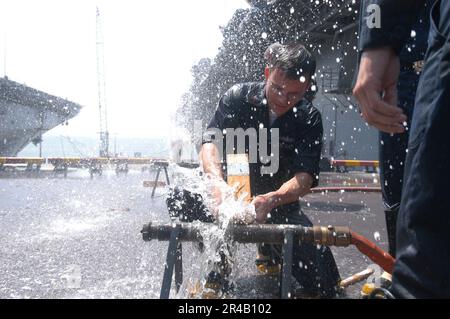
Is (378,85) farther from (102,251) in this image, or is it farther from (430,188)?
(102,251)

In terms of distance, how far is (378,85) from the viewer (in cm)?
113

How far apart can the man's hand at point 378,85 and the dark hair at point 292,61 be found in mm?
1196

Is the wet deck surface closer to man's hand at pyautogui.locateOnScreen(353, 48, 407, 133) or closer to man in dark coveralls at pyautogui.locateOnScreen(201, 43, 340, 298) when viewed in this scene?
man in dark coveralls at pyautogui.locateOnScreen(201, 43, 340, 298)

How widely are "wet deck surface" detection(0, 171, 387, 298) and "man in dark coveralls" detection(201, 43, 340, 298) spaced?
12.7 inches

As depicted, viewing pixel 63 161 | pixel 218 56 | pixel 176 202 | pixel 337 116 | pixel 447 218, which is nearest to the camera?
pixel 447 218

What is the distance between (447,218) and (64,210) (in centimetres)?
618

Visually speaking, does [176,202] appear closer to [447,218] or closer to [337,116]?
[447,218]

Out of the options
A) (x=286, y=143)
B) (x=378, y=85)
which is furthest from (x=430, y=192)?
(x=286, y=143)

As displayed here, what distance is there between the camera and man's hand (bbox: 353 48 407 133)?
1.13 metres

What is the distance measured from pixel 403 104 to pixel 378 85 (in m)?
0.82

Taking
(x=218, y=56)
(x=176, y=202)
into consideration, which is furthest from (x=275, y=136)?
(x=218, y=56)

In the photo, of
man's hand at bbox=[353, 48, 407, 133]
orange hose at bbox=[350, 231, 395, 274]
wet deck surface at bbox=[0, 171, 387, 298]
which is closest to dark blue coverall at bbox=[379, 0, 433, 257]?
orange hose at bbox=[350, 231, 395, 274]

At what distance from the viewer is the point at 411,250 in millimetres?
895

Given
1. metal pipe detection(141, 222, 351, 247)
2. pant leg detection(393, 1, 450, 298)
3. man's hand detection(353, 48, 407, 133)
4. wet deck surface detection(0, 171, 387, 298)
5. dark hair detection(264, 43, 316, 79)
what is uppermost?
dark hair detection(264, 43, 316, 79)
